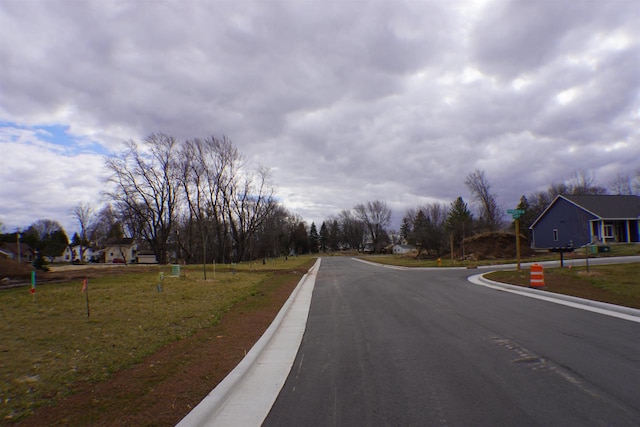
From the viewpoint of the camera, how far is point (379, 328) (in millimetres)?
8227

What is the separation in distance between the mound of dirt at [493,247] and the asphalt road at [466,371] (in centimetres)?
3053

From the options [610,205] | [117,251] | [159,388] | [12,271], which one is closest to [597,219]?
[610,205]

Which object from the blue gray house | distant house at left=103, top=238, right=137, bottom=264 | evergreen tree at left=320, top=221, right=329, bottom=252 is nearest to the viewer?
the blue gray house

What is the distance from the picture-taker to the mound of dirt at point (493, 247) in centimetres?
3792

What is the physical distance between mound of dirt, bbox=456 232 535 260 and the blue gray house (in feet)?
12.4

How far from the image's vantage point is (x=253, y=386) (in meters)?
5.07

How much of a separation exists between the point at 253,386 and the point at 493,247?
39144mm

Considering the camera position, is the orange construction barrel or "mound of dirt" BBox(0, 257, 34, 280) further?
"mound of dirt" BBox(0, 257, 34, 280)

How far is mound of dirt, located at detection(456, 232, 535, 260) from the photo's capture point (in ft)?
124

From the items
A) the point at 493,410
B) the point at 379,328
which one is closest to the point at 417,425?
the point at 493,410

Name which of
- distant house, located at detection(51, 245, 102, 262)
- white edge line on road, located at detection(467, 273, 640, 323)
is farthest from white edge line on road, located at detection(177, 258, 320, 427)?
distant house, located at detection(51, 245, 102, 262)

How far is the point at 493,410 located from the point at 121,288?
15.6 m

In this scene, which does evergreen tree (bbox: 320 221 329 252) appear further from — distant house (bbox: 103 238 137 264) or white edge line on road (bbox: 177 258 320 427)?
white edge line on road (bbox: 177 258 320 427)

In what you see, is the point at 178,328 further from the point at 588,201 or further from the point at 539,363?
the point at 588,201
